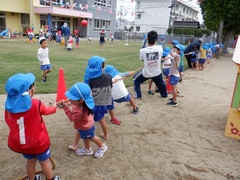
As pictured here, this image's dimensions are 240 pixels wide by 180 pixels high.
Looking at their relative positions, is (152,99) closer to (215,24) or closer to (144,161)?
(144,161)

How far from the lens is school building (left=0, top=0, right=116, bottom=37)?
25234 mm

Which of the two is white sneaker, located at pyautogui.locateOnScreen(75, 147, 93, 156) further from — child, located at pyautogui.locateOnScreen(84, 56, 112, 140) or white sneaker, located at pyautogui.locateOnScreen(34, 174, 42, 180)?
white sneaker, located at pyautogui.locateOnScreen(34, 174, 42, 180)

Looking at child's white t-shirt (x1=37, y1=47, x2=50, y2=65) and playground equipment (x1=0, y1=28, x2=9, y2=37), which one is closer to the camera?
child's white t-shirt (x1=37, y1=47, x2=50, y2=65)

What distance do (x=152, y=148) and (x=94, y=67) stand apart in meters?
1.57

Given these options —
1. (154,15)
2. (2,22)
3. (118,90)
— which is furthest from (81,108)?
Answer: (154,15)

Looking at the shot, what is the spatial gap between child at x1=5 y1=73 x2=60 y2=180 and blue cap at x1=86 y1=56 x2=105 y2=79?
Answer: 1035 millimetres

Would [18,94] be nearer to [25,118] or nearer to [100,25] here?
[25,118]

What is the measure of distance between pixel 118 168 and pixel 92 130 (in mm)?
618

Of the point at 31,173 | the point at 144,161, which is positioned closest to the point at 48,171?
the point at 31,173

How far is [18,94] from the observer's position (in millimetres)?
1954

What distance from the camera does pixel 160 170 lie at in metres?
2.88

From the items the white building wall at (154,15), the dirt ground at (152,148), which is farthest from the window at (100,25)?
the dirt ground at (152,148)

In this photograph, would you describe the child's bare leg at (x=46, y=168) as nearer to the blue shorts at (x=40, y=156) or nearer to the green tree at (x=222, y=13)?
the blue shorts at (x=40, y=156)

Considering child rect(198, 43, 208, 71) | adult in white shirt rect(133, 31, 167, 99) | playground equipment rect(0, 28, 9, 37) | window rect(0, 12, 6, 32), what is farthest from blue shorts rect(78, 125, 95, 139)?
window rect(0, 12, 6, 32)
